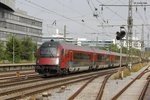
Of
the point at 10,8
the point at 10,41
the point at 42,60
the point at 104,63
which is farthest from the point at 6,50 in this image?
the point at 42,60

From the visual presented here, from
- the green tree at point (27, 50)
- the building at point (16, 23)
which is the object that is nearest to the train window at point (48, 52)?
the green tree at point (27, 50)

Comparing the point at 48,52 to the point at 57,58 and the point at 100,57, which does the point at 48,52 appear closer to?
the point at 57,58

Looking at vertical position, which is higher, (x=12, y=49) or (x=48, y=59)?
(x=12, y=49)

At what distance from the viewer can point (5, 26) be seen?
4843 inches

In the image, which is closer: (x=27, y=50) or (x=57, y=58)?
(x=57, y=58)

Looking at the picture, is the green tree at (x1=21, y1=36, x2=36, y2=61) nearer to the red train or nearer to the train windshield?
the red train

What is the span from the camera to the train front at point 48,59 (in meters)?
32.1

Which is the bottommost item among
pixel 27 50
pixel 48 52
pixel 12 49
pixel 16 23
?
pixel 48 52

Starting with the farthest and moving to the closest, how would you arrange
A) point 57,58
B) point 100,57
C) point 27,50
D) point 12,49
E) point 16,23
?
1. point 16,23
2. point 27,50
3. point 12,49
4. point 100,57
5. point 57,58

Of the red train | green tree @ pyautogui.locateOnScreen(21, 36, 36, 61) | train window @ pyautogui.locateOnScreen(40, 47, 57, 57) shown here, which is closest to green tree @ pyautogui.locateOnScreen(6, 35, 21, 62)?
green tree @ pyautogui.locateOnScreen(21, 36, 36, 61)

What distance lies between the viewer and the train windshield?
107 ft

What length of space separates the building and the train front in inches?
2582

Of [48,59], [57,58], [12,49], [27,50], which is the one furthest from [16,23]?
[57,58]

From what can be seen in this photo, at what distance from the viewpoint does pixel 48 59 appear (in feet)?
106
